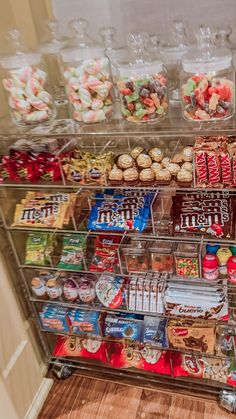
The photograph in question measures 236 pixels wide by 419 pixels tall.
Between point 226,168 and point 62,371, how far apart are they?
4.09ft

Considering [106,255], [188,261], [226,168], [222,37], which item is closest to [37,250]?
[106,255]

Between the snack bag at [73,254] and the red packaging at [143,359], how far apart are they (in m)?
0.46

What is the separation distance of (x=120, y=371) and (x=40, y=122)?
120 centimetres

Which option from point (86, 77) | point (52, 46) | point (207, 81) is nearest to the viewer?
point (207, 81)

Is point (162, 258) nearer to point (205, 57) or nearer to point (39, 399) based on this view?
point (205, 57)

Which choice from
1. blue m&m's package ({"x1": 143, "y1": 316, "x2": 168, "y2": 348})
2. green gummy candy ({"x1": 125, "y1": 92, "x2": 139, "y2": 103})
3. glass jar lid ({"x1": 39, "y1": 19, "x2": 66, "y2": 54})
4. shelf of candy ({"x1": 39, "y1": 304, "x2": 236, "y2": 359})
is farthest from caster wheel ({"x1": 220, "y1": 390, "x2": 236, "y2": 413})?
glass jar lid ({"x1": 39, "y1": 19, "x2": 66, "y2": 54})

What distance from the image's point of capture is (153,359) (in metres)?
1.79

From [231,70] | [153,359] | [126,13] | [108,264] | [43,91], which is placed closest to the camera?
[231,70]

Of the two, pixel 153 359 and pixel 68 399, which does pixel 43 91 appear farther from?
pixel 68 399

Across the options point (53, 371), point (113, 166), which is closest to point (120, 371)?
point (53, 371)

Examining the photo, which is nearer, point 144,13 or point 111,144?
point 144,13

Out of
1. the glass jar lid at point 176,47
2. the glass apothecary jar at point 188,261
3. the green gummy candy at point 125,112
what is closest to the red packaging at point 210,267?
the glass apothecary jar at point 188,261

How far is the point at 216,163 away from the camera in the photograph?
51.4 inches

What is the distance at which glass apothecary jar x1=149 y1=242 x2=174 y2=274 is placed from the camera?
160cm
